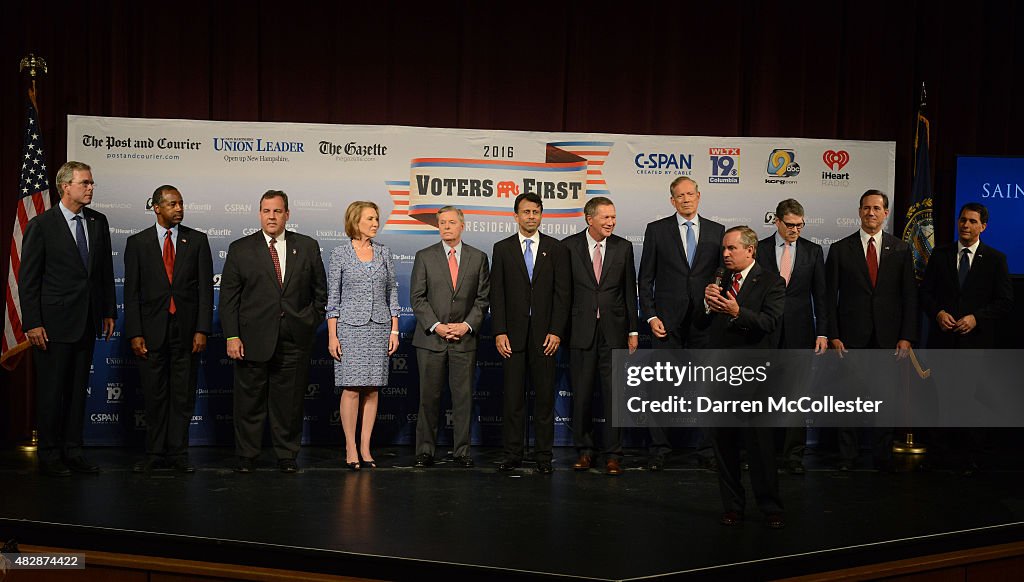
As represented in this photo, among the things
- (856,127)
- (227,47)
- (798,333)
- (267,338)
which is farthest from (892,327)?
(227,47)

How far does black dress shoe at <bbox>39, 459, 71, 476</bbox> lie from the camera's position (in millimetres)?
5578

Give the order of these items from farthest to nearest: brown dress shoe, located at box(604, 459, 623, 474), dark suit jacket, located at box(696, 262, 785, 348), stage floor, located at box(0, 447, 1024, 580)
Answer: brown dress shoe, located at box(604, 459, 623, 474)
dark suit jacket, located at box(696, 262, 785, 348)
stage floor, located at box(0, 447, 1024, 580)

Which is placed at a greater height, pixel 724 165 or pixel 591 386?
pixel 724 165

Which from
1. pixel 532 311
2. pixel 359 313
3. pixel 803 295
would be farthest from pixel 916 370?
pixel 359 313

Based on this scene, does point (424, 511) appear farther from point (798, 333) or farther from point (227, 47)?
point (227, 47)

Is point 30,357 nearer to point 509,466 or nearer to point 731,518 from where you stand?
point 509,466

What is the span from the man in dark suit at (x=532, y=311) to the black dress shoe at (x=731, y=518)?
5.14 feet

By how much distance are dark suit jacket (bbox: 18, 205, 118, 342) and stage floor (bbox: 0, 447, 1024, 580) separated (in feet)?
3.03

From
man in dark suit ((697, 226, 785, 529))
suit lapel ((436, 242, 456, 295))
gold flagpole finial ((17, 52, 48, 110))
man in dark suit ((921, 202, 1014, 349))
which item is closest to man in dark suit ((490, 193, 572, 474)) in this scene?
suit lapel ((436, 242, 456, 295))

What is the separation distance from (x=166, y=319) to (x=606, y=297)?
9.11ft

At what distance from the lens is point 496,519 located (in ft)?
15.4

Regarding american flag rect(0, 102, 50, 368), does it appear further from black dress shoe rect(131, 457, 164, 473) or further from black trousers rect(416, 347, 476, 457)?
black trousers rect(416, 347, 476, 457)

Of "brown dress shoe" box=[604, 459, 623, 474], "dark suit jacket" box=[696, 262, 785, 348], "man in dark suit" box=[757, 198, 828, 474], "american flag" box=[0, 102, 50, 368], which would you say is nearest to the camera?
"dark suit jacket" box=[696, 262, 785, 348]

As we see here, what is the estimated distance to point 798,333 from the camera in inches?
243
